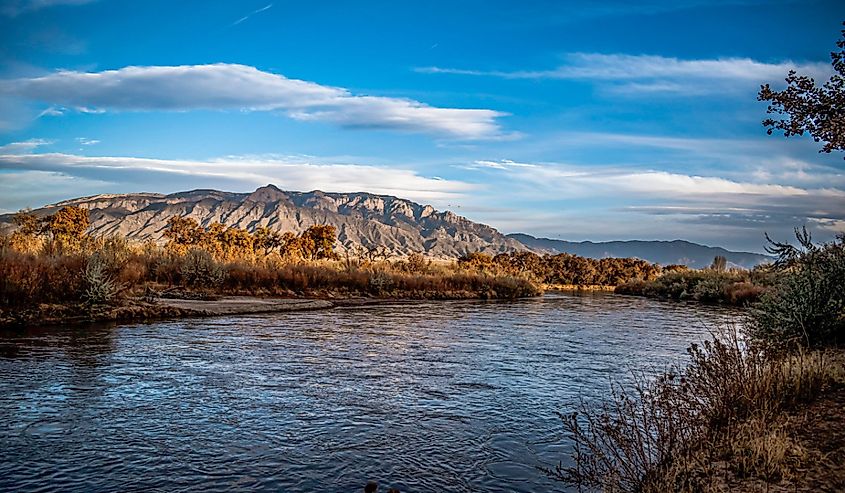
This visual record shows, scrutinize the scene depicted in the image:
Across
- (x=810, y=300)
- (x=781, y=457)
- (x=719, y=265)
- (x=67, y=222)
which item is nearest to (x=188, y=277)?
(x=67, y=222)

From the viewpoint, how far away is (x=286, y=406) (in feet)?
32.0

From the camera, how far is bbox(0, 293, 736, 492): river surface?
6.86 m

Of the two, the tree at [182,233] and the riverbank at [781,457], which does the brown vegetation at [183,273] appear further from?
the riverbank at [781,457]

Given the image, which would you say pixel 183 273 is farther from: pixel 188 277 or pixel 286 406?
pixel 286 406

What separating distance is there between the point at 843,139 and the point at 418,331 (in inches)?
595

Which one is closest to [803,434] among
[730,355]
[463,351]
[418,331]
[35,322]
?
[730,355]

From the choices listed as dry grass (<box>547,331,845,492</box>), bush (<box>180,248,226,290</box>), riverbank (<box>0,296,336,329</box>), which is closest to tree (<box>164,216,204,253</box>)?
bush (<box>180,248,226,290</box>)

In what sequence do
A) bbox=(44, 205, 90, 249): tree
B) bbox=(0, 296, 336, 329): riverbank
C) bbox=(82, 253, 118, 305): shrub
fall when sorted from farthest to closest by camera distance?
bbox=(44, 205, 90, 249): tree
bbox=(82, 253, 118, 305): shrub
bbox=(0, 296, 336, 329): riverbank

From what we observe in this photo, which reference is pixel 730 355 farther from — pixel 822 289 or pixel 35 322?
pixel 35 322

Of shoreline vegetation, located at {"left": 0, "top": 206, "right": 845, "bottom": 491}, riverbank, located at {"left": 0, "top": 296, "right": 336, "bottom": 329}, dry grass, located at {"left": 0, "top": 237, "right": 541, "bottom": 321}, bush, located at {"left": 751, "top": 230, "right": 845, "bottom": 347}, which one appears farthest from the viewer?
dry grass, located at {"left": 0, "top": 237, "right": 541, "bottom": 321}

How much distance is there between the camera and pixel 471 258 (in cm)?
7112

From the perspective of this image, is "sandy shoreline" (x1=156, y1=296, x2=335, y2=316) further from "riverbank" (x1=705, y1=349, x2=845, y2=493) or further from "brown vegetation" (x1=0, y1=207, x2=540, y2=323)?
"riverbank" (x1=705, y1=349, x2=845, y2=493)

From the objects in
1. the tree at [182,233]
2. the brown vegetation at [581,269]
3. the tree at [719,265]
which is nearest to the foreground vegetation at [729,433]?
the tree at [182,233]

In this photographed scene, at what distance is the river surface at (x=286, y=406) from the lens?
6859 millimetres
